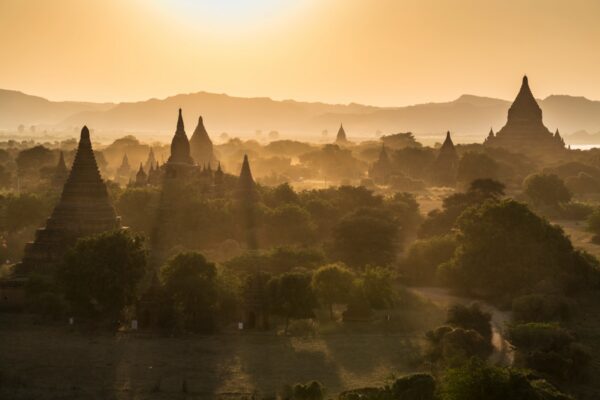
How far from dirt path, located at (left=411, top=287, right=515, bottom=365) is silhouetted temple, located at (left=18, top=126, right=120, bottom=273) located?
17.8 metres

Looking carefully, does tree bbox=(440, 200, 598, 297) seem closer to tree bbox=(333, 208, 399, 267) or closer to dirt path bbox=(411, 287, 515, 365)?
dirt path bbox=(411, 287, 515, 365)

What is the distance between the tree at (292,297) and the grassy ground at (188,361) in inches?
52.6

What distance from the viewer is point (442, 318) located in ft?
127

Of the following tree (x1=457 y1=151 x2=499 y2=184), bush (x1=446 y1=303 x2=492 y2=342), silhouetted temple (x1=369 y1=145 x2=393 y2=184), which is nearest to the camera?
bush (x1=446 y1=303 x2=492 y2=342)

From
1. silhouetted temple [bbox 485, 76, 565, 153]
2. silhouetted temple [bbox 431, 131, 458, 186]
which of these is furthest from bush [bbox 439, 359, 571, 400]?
silhouetted temple [bbox 485, 76, 565, 153]

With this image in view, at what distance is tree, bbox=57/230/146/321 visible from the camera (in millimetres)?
36500

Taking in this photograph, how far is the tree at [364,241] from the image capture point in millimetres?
49562

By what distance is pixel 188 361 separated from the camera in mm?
31406

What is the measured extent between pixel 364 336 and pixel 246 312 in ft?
18.9

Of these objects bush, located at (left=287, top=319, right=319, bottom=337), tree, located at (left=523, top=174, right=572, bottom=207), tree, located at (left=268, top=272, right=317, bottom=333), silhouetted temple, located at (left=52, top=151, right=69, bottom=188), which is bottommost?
bush, located at (left=287, top=319, right=319, bottom=337)

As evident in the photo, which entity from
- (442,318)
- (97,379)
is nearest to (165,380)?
(97,379)

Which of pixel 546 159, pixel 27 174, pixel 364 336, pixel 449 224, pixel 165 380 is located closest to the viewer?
pixel 165 380

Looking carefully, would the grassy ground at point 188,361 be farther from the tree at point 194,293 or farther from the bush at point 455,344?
the tree at point 194,293

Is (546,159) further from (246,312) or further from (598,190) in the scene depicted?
(246,312)
